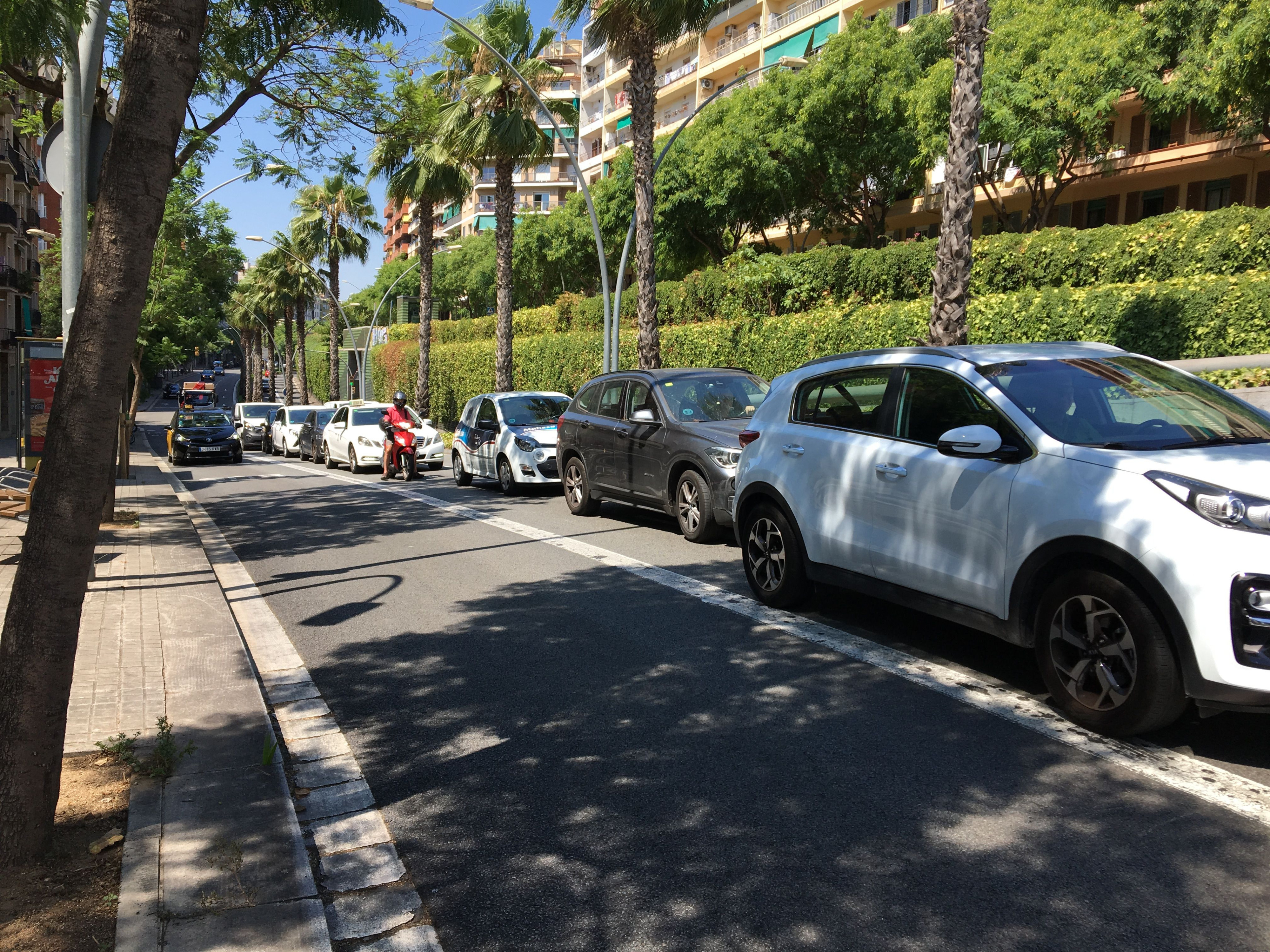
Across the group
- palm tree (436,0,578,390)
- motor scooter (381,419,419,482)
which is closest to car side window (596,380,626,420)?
motor scooter (381,419,419,482)

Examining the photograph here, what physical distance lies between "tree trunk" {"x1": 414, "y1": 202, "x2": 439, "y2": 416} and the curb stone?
28409 millimetres

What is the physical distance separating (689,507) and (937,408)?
4963 mm

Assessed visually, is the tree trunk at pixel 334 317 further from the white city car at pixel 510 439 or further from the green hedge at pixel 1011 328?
the white city car at pixel 510 439

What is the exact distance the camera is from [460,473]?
17828 millimetres

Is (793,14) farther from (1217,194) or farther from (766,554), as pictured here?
(766,554)

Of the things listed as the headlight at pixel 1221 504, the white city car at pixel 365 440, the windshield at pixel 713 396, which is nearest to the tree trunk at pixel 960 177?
the windshield at pixel 713 396

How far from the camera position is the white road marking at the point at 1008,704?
3982 millimetres

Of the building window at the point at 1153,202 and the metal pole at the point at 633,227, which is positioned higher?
the building window at the point at 1153,202

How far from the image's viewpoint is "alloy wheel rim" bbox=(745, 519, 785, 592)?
702cm

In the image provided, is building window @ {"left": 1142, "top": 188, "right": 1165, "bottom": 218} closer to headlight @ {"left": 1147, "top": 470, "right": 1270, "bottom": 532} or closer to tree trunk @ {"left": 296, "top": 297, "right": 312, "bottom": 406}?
headlight @ {"left": 1147, "top": 470, "right": 1270, "bottom": 532}

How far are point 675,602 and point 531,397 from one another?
A: 9.64 metres

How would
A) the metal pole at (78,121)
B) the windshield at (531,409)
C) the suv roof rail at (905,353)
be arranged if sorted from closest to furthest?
the suv roof rail at (905,353)
the metal pole at (78,121)
the windshield at (531,409)

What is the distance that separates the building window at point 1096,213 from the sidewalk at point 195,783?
121ft

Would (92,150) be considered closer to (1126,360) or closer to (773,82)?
(1126,360)
